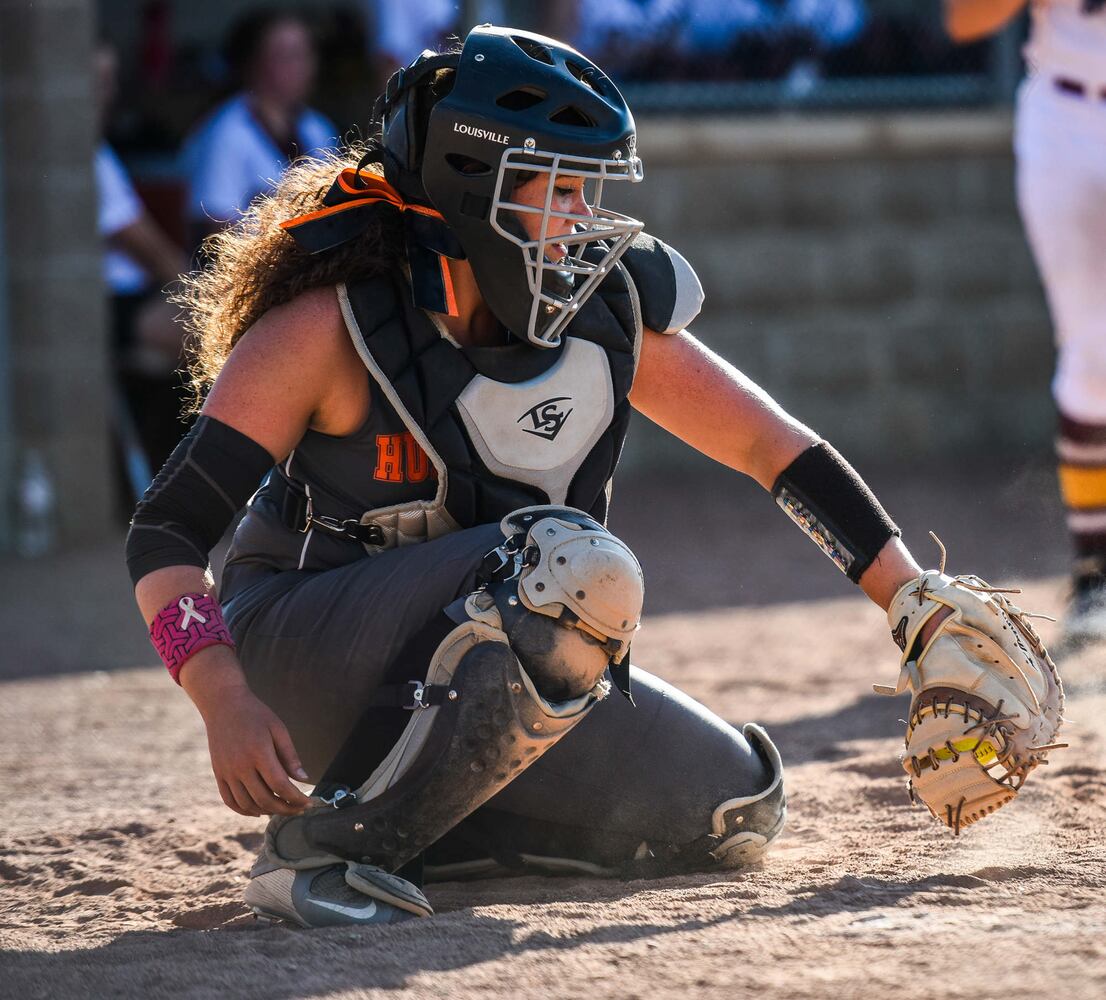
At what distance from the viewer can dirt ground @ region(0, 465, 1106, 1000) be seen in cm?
230

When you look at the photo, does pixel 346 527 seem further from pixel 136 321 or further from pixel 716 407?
pixel 136 321

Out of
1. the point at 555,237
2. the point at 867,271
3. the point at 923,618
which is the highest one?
the point at 555,237

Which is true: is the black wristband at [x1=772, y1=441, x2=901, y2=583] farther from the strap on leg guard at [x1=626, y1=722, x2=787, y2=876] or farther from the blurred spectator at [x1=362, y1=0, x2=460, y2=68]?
the blurred spectator at [x1=362, y1=0, x2=460, y2=68]

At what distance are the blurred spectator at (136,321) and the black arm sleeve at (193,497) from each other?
4442 millimetres

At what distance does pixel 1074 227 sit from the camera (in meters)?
5.09

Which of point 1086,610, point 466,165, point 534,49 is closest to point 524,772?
point 466,165

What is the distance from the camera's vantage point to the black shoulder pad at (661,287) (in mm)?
3086

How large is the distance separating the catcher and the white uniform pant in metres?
2.30

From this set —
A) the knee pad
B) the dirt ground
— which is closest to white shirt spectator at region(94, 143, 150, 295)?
the dirt ground

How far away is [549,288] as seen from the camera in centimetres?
287

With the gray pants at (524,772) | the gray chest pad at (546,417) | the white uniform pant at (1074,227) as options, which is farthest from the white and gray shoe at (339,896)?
the white uniform pant at (1074,227)

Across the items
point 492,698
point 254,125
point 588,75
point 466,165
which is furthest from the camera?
point 254,125

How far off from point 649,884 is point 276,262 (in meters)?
1.25

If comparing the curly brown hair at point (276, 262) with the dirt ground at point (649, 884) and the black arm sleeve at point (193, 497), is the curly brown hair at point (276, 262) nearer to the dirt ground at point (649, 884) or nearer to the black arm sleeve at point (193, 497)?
the black arm sleeve at point (193, 497)
